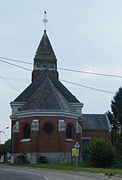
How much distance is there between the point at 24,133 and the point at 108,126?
14.7 metres

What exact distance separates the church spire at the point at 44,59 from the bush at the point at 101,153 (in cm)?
2508

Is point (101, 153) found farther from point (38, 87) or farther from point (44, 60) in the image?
point (44, 60)

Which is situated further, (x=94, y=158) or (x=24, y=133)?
(x=24, y=133)

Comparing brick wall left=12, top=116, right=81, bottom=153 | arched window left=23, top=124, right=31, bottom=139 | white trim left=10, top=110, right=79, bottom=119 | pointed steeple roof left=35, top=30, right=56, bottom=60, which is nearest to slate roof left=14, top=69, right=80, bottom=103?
pointed steeple roof left=35, top=30, right=56, bottom=60

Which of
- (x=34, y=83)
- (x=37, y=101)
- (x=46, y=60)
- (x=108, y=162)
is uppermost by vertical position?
(x=46, y=60)

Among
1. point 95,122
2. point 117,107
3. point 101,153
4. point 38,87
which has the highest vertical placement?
point 38,87

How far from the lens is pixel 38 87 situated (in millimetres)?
59844

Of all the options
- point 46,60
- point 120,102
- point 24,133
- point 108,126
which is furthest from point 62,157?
point 120,102

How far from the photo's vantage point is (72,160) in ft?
163

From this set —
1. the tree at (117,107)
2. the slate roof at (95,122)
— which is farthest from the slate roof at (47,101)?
the tree at (117,107)

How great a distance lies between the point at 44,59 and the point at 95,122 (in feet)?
47.0

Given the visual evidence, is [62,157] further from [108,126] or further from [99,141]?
[108,126]

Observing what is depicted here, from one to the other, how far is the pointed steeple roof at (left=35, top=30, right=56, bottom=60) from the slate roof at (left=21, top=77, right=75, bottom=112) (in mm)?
13814

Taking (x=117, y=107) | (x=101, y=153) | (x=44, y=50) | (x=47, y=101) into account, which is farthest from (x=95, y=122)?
(x=101, y=153)
